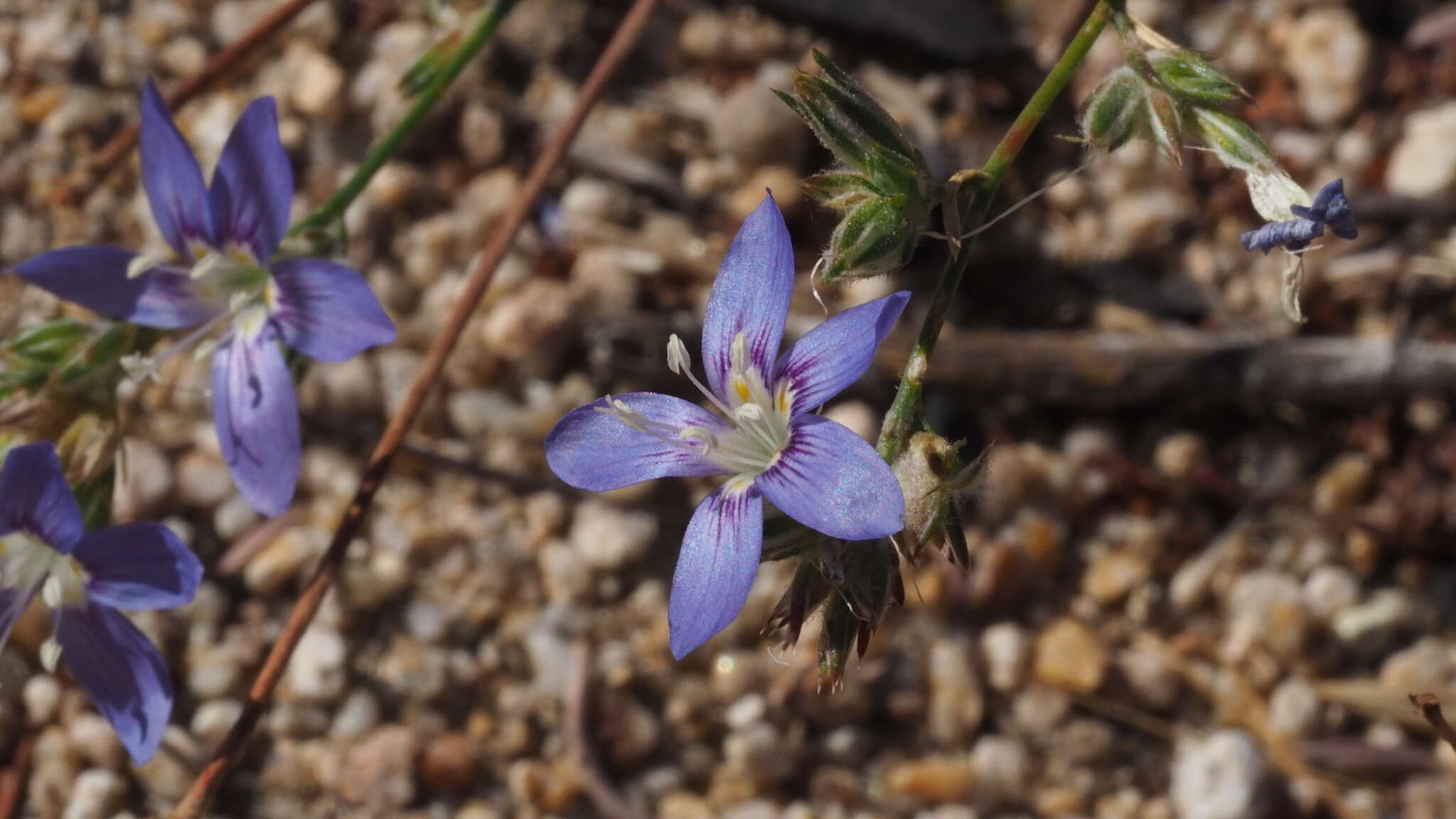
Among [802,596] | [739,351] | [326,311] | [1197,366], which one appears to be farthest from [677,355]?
[1197,366]

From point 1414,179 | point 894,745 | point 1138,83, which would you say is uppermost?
point 1138,83

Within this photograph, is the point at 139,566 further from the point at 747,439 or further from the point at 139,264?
the point at 747,439

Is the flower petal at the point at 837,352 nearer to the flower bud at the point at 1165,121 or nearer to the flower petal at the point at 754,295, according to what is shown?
the flower petal at the point at 754,295

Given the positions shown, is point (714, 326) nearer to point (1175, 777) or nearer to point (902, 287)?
Answer: point (902, 287)

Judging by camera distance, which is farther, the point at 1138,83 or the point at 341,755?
the point at 341,755

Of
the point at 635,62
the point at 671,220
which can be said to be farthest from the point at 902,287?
the point at 635,62

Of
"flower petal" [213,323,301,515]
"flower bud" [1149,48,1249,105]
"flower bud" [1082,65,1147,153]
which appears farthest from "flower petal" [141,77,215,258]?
"flower bud" [1149,48,1249,105]

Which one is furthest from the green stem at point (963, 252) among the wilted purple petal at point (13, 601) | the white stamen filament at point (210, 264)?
the wilted purple petal at point (13, 601)
